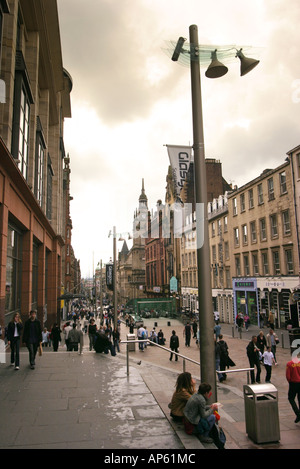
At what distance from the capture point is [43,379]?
369 inches

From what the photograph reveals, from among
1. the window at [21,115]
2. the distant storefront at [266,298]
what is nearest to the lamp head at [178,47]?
the window at [21,115]

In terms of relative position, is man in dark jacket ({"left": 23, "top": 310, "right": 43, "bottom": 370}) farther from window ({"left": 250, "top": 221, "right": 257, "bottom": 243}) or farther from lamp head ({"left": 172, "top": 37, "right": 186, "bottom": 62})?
window ({"left": 250, "top": 221, "right": 257, "bottom": 243})

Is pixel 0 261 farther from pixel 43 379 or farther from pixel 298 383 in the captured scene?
pixel 298 383

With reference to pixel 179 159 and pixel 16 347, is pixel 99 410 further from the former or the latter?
pixel 179 159

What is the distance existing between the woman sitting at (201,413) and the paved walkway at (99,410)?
0.19 meters

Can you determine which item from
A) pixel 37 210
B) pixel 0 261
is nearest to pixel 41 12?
pixel 37 210

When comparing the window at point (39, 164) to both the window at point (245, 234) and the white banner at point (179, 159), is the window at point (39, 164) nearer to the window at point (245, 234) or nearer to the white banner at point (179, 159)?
the white banner at point (179, 159)

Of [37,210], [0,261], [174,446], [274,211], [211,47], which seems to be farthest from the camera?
[274,211]

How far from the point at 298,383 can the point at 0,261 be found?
9.85 m

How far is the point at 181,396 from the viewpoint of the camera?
645 cm

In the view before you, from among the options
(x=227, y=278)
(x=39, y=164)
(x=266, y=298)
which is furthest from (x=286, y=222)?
(x=39, y=164)

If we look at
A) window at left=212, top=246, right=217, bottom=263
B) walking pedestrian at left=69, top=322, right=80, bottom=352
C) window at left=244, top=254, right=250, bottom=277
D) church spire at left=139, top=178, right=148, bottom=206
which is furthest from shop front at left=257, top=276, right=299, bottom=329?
church spire at left=139, top=178, right=148, bottom=206

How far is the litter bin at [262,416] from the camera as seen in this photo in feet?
20.0

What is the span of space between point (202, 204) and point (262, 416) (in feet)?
12.9
